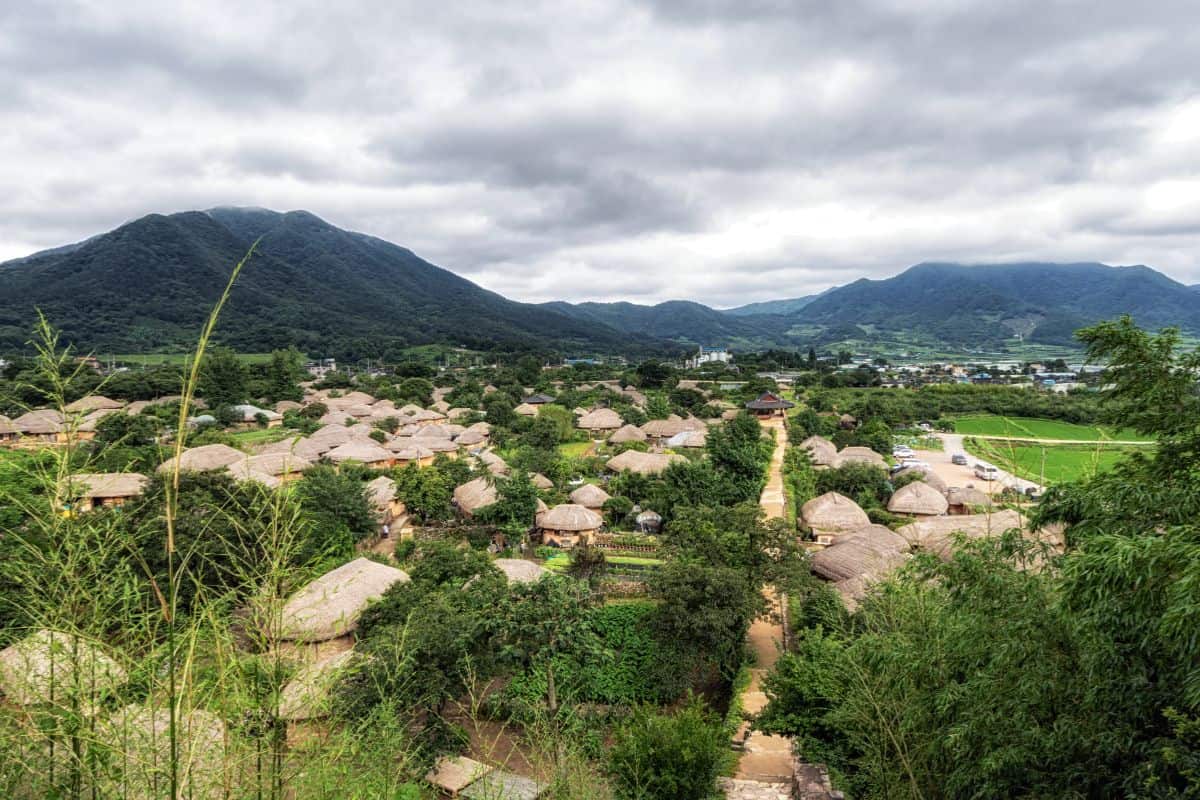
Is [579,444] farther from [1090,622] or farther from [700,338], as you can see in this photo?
[700,338]

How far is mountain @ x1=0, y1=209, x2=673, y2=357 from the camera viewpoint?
6512cm

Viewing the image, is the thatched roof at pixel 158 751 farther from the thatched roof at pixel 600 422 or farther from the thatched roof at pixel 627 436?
the thatched roof at pixel 600 422

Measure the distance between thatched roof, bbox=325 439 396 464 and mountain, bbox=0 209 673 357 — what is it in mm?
21981

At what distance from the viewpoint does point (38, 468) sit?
2051 mm

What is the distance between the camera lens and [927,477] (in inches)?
889

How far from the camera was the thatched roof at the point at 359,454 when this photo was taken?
77.9 ft

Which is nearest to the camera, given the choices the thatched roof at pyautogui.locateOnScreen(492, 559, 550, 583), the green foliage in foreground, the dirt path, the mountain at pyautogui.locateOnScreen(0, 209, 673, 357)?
the green foliage in foreground

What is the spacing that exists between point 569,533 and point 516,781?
8.49 metres

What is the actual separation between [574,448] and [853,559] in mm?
18350

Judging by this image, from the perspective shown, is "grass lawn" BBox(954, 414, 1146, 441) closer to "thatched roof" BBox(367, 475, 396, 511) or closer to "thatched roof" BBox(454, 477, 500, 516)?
"thatched roof" BBox(454, 477, 500, 516)

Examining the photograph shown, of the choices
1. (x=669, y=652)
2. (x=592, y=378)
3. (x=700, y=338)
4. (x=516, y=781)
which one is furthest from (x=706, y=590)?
(x=700, y=338)

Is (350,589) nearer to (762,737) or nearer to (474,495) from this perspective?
(474,495)

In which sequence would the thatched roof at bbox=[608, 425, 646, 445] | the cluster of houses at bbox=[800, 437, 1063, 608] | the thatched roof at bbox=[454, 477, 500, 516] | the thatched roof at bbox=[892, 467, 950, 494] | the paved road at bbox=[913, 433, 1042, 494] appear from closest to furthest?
the cluster of houses at bbox=[800, 437, 1063, 608] < the thatched roof at bbox=[454, 477, 500, 516] < the thatched roof at bbox=[892, 467, 950, 494] < the paved road at bbox=[913, 433, 1042, 494] < the thatched roof at bbox=[608, 425, 646, 445]

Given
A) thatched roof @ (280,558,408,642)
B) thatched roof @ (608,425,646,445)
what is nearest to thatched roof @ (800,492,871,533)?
thatched roof @ (280,558,408,642)
